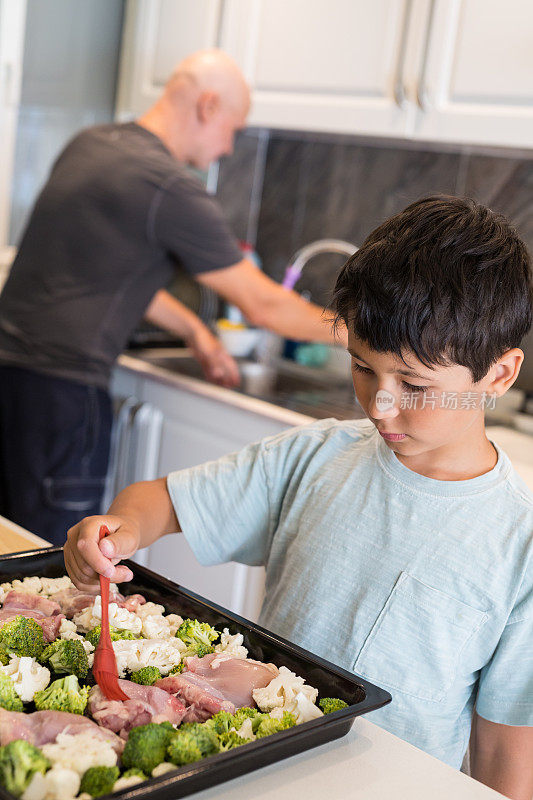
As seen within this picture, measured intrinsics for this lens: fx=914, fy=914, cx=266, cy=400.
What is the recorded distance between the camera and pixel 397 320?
90cm

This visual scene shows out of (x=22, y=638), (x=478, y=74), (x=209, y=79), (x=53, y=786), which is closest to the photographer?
(x=53, y=786)

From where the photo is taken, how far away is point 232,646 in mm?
869

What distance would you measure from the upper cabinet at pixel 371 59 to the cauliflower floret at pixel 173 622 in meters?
1.37

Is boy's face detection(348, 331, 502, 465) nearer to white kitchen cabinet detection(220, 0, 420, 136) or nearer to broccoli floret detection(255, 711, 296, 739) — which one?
broccoli floret detection(255, 711, 296, 739)

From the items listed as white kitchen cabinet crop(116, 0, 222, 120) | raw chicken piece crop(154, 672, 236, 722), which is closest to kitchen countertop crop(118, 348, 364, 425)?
white kitchen cabinet crop(116, 0, 222, 120)

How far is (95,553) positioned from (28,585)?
10 centimetres

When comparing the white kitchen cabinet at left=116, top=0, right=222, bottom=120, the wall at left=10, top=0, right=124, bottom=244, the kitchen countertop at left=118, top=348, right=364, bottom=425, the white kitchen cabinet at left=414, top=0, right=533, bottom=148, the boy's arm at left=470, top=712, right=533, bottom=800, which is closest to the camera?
the boy's arm at left=470, top=712, right=533, bottom=800

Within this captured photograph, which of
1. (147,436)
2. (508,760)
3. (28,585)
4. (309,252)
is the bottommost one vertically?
(147,436)

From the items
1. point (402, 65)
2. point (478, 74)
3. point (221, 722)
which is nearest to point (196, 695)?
point (221, 722)

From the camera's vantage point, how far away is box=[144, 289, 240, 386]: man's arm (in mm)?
2385

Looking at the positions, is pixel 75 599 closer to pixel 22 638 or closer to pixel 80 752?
pixel 22 638

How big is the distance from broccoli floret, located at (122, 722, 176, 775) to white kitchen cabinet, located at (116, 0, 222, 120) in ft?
7.27

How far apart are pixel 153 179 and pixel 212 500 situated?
3.70ft

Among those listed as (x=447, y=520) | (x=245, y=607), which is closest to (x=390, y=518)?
(x=447, y=520)
